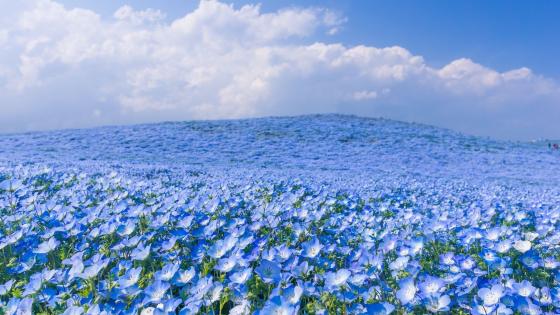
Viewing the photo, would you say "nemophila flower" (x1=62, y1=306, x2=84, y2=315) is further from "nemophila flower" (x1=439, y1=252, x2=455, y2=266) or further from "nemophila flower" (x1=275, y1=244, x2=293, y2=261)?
Answer: "nemophila flower" (x1=439, y1=252, x2=455, y2=266)


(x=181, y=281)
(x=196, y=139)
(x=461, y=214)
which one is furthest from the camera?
(x=196, y=139)

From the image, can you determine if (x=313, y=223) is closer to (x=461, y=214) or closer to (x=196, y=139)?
(x=461, y=214)

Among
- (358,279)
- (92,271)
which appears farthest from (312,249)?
(92,271)

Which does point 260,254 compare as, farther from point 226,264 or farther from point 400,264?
point 400,264

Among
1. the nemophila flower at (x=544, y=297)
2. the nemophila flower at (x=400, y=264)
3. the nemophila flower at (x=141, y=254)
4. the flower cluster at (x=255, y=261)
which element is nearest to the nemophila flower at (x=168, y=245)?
the flower cluster at (x=255, y=261)

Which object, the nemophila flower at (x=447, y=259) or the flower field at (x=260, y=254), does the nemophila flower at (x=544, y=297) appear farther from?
the nemophila flower at (x=447, y=259)

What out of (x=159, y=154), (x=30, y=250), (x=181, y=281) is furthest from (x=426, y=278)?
(x=159, y=154)
